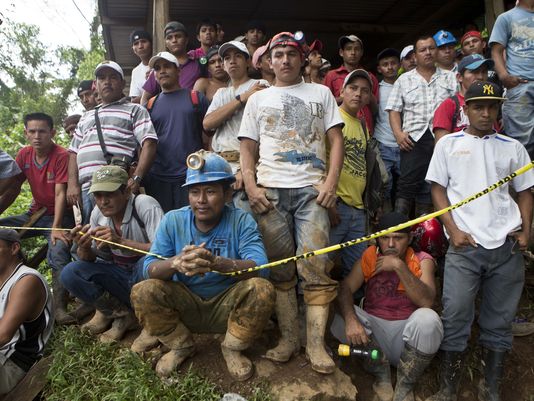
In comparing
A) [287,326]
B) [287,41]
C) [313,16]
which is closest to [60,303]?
[287,326]

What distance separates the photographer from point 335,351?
12.0ft

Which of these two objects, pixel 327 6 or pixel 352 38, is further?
A: pixel 327 6

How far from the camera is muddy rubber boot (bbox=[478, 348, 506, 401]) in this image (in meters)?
3.25

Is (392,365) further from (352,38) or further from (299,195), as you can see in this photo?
(352,38)

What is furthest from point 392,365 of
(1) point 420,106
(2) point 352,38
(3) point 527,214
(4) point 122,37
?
(4) point 122,37

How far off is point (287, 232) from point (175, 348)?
127cm

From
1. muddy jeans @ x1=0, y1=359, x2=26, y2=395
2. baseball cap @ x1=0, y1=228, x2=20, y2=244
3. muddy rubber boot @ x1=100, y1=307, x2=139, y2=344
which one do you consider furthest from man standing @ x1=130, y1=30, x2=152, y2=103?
muddy jeans @ x1=0, y1=359, x2=26, y2=395

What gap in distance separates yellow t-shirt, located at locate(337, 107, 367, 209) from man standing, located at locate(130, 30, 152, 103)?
3342 mm

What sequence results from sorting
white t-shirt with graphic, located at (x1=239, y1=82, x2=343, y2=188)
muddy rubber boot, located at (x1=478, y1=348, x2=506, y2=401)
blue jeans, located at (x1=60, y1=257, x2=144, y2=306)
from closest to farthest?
muddy rubber boot, located at (x1=478, y1=348, x2=506, y2=401), white t-shirt with graphic, located at (x1=239, y1=82, x2=343, y2=188), blue jeans, located at (x1=60, y1=257, x2=144, y2=306)

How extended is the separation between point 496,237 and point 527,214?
378 millimetres

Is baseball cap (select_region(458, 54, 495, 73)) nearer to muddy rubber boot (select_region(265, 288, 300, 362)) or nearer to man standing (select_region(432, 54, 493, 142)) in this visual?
man standing (select_region(432, 54, 493, 142))

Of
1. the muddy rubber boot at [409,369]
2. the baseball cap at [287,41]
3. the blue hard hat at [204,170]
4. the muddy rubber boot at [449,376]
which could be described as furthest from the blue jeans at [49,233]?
the muddy rubber boot at [449,376]

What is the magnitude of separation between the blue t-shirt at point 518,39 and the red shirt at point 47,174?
4.93 meters

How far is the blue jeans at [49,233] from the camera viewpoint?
4.54 m
